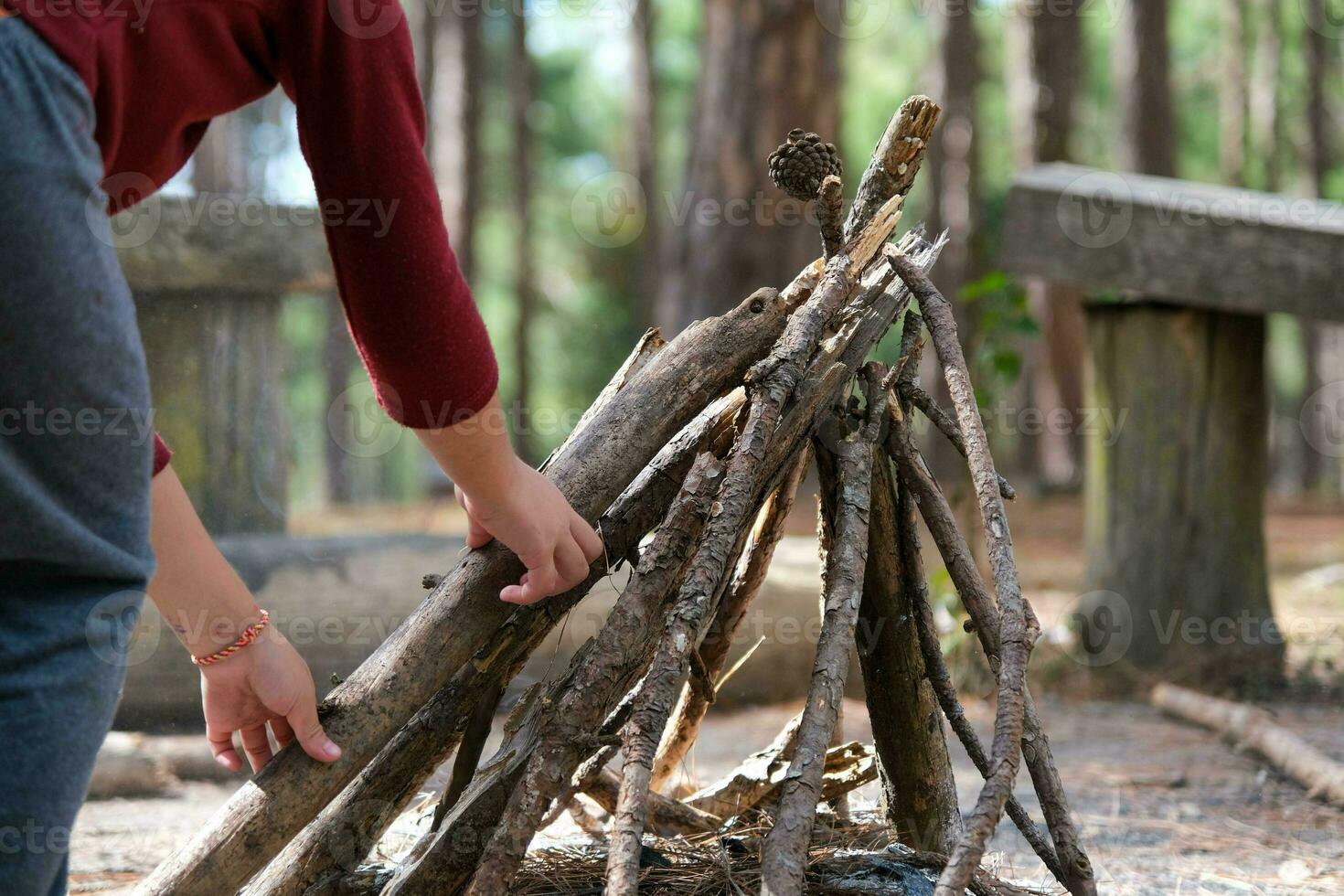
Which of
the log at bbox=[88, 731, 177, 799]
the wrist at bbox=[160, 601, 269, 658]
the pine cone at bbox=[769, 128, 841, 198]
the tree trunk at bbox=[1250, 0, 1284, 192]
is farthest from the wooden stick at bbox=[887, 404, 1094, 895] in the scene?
the tree trunk at bbox=[1250, 0, 1284, 192]

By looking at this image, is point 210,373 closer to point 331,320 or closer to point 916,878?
point 916,878

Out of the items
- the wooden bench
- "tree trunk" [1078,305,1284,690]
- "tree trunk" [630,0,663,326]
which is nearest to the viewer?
the wooden bench

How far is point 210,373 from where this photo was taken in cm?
461

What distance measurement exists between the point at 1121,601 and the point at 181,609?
3.69 m

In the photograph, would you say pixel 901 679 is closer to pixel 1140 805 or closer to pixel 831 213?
pixel 831 213

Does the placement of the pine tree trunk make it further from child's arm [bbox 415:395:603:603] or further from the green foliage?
child's arm [bbox 415:395:603:603]

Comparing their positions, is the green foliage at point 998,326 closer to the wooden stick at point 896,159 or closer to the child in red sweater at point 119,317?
the wooden stick at point 896,159

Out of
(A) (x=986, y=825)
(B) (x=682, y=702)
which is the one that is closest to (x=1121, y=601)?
(B) (x=682, y=702)

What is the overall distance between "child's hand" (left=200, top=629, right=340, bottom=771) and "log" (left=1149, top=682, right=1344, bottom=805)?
2.50 meters

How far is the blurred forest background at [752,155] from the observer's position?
7047mm

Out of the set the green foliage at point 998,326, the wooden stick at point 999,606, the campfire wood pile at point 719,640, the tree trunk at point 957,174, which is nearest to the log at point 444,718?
the campfire wood pile at point 719,640

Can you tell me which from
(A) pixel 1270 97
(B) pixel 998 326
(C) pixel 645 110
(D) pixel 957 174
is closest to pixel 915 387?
(B) pixel 998 326

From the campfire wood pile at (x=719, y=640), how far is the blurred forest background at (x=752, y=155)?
1.91 metres

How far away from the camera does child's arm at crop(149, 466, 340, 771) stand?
130 centimetres
